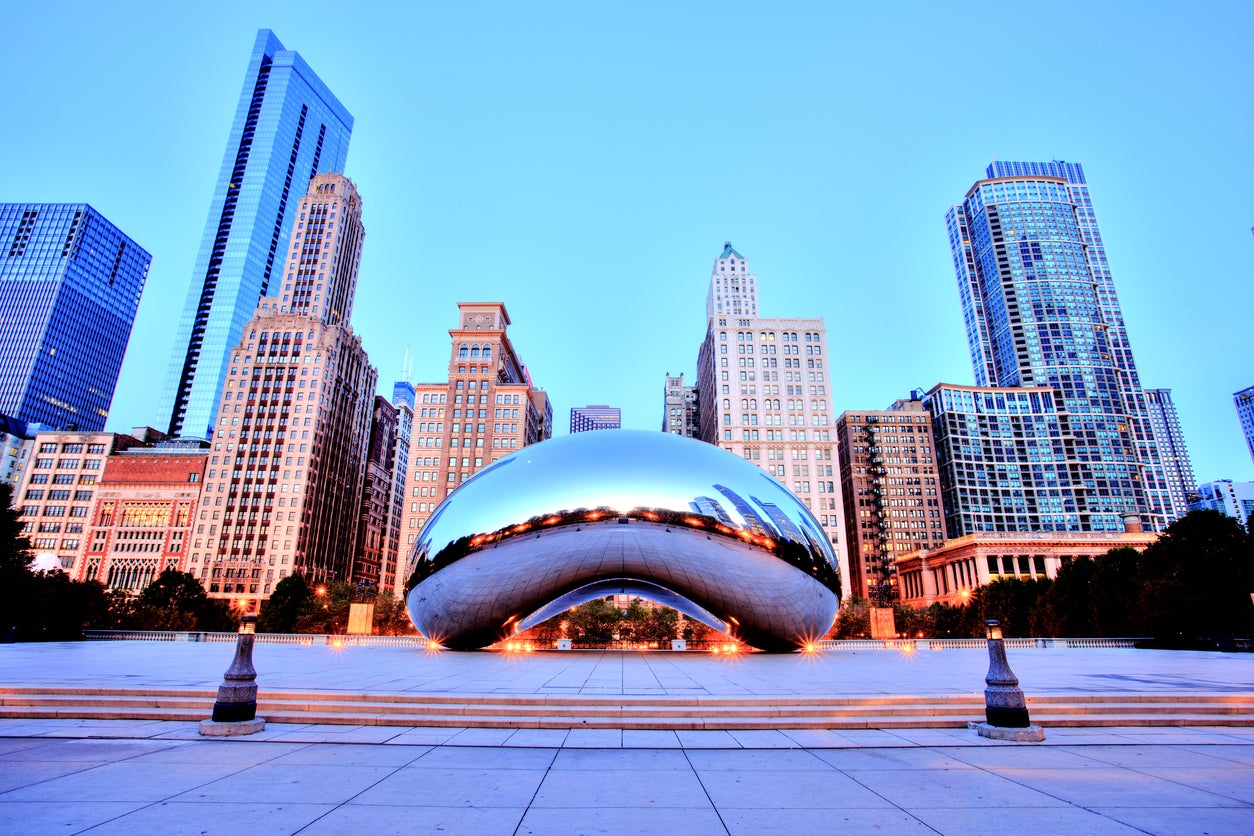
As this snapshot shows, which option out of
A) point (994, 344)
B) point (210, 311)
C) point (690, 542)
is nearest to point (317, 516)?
point (210, 311)

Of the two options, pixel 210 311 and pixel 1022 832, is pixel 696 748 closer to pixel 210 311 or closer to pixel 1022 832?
pixel 1022 832

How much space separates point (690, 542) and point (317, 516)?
120 metres

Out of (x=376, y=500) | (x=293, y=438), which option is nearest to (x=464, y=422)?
(x=293, y=438)

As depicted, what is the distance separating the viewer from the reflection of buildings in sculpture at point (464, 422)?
109 metres

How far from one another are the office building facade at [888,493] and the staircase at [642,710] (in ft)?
444

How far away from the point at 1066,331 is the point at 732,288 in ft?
309

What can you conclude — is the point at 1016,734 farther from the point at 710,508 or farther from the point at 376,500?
the point at 376,500

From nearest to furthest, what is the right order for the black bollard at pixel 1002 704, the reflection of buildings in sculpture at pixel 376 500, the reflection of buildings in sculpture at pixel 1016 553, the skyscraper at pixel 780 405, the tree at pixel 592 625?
the black bollard at pixel 1002 704, the tree at pixel 592 625, the reflection of buildings in sculpture at pixel 1016 553, the skyscraper at pixel 780 405, the reflection of buildings in sculpture at pixel 376 500

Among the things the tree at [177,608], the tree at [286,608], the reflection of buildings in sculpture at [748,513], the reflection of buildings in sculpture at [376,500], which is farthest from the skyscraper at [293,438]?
the reflection of buildings in sculpture at [748,513]

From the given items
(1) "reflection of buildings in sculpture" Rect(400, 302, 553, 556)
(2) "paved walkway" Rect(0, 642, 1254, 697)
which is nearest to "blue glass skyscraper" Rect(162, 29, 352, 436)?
(1) "reflection of buildings in sculpture" Rect(400, 302, 553, 556)

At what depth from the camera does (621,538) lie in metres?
15.2

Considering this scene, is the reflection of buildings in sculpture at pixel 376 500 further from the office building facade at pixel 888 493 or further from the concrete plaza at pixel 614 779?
the concrete plaza at pixel 614 779

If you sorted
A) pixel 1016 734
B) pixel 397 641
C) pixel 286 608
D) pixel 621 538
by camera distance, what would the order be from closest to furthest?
pixel 1016 734 < pixel 621 538 < pixel 397 641 < pixel 286 608

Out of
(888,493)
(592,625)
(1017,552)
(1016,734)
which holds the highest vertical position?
(888,493)
